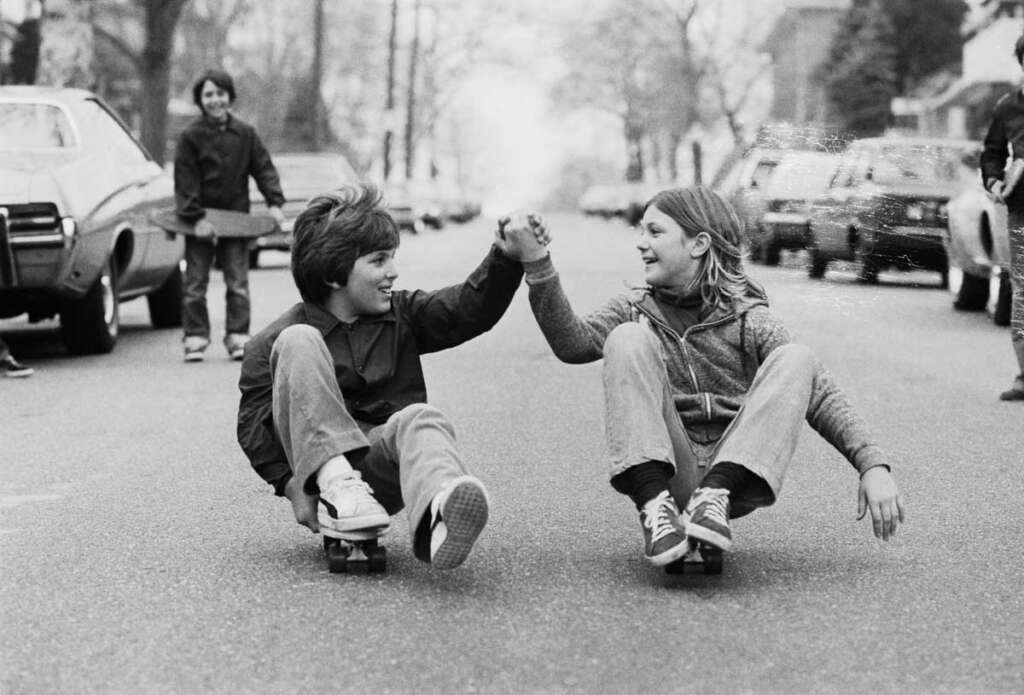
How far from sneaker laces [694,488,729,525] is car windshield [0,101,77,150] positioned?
26.5ft

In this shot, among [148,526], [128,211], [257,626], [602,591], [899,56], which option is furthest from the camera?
[899,56]

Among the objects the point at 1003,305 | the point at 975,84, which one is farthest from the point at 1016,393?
the point at 975,84

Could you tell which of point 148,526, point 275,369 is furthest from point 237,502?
point 275,369

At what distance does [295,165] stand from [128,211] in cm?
1414

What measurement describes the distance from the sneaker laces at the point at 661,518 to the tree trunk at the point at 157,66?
26204 millimetres

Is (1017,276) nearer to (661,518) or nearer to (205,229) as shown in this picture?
(205,229)

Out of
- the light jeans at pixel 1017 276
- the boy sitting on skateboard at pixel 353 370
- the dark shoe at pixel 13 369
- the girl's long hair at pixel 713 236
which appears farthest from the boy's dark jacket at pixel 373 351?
the dark shoe at pixel 13 369

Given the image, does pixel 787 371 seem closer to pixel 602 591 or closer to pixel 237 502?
pixel 602 591

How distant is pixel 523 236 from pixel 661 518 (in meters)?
0.80

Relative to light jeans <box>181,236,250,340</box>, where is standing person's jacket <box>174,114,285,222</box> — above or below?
above

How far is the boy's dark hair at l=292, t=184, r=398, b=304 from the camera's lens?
16.4 feet

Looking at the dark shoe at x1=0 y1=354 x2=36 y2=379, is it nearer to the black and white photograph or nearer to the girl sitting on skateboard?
the black and white photograph

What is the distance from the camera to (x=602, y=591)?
4.70 metres

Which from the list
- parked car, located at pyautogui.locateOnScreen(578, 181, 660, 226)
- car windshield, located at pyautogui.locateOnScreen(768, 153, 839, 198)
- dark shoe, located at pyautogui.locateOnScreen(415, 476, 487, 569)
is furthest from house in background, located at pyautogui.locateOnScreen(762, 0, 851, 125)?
dark shoe, located at pyautogui.locateOnScreen(415, 476, 487, 569)
